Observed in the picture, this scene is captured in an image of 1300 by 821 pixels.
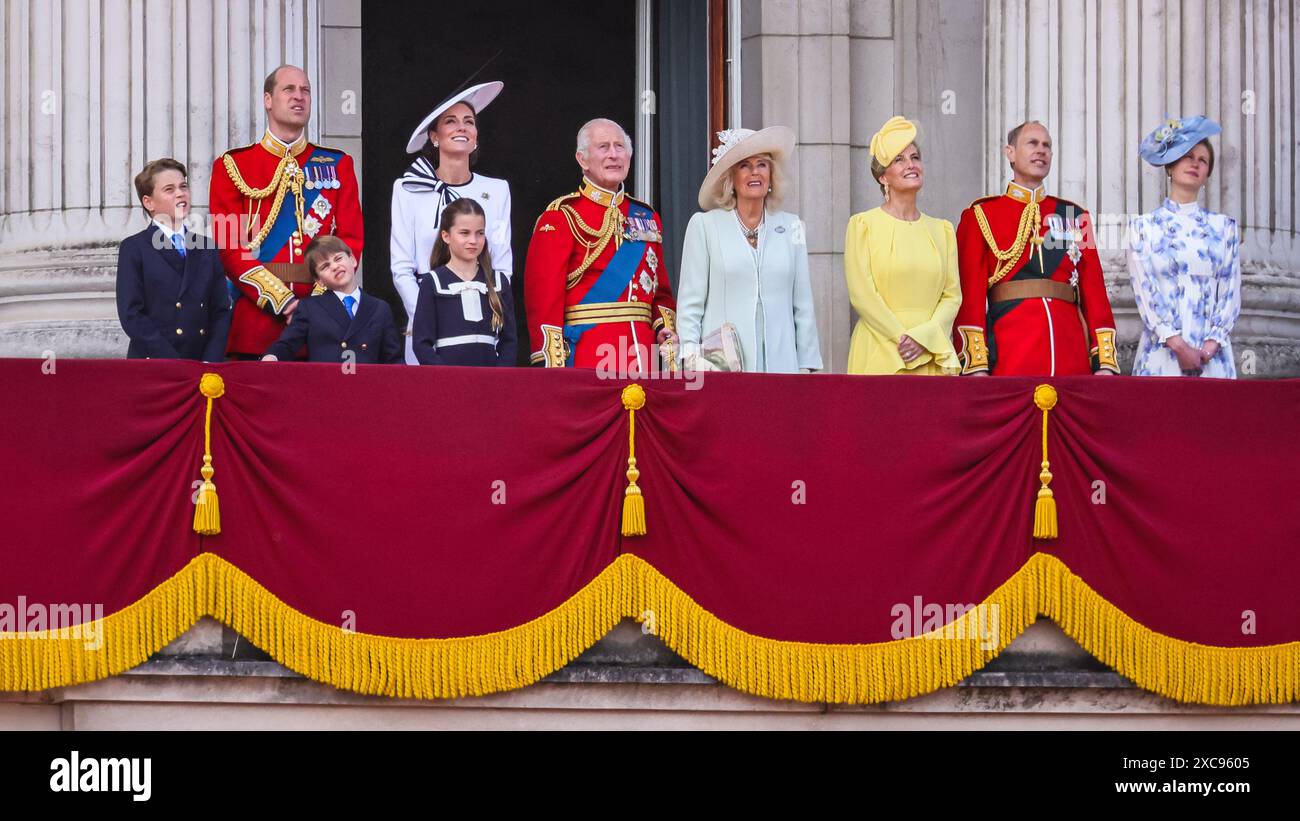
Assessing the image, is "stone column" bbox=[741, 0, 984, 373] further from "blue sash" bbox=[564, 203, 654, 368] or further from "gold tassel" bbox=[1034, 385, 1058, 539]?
"gold tassel" bbox=[1034, 385, 1058, 539]

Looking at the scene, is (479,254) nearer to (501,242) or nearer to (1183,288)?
(501,242)

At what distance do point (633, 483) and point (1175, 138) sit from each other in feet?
11.8

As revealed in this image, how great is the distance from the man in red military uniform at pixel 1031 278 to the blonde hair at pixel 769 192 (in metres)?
0.87

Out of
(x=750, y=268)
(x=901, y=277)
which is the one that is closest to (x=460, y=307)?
(x=750, y=268)

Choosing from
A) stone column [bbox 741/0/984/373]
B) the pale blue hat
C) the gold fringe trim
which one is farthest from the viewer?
stone column [bbox 741/0/984/373]

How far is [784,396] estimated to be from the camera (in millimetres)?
9867

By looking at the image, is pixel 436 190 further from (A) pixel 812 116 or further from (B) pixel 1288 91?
(B) pixel 1288 91

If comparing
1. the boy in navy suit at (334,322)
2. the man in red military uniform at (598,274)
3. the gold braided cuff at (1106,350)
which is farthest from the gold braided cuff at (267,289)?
the gold braided cuff at (1106,350)

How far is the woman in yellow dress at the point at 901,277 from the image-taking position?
10992 millimetres

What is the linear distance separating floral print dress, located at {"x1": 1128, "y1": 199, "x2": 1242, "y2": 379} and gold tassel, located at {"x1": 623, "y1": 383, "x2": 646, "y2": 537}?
9.48 feet

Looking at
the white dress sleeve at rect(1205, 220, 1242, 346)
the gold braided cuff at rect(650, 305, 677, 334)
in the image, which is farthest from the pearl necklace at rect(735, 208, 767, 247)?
the white dress sleeve at rect(1205, 220, 1242, 346)

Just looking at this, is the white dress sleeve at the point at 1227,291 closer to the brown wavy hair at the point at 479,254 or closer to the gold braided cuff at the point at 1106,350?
the gold braided cuff at the point at 1106,350

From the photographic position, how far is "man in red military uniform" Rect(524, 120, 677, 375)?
1097 cm

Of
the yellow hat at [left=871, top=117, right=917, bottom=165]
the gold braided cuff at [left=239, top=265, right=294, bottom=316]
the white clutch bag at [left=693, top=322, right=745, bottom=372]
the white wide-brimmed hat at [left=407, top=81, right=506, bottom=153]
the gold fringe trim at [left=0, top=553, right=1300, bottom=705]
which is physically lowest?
the gold fringe trim at [left=0, top=553, right=1300, bottom=705]
